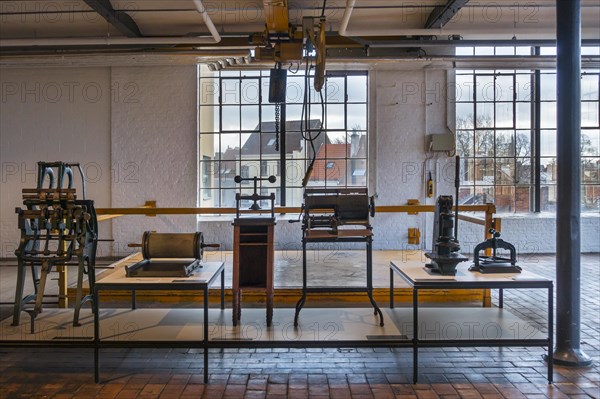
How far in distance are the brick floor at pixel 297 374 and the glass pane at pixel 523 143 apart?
4.41m

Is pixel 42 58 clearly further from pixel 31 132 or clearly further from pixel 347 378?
pixel 347 378

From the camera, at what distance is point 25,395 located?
2.77m

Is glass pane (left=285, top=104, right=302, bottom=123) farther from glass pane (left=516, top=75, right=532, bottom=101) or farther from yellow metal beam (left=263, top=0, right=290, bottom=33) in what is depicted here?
glass pane (left=516, top=75, right=532, bottom=101)

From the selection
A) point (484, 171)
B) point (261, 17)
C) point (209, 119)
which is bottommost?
point (484, 171)

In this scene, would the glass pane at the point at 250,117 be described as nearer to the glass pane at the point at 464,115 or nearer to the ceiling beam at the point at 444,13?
the ceiling beam at the point at 444,13

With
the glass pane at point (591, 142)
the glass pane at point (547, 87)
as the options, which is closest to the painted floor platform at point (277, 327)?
the glass pane at point (547, 87)

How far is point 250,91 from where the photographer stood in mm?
7441

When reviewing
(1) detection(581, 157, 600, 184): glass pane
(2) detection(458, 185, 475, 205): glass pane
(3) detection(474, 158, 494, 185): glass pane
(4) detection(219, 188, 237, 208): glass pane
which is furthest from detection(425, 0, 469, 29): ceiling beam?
(4) detection(219, 188, 237, 208): glass pane

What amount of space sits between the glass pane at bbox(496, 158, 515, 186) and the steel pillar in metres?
4.43

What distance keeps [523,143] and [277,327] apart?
5.94 metres

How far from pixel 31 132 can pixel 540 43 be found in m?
7.13

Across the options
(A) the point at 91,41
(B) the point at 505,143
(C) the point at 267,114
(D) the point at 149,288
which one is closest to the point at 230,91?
(C) the point at 267,114

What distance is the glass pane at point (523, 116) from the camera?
7.55m

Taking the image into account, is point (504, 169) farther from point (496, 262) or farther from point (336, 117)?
point (496, 262)
